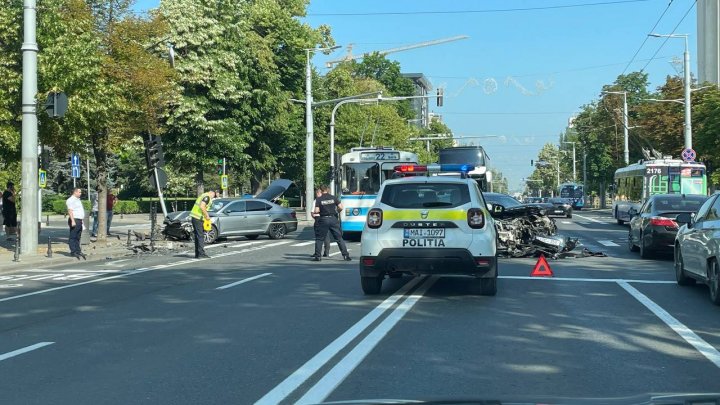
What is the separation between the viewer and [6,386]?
6516mm

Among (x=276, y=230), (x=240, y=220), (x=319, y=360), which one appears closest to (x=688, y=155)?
(x=276, y=230)

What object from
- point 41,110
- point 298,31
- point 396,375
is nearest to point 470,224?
point 396,375

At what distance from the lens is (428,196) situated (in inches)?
448

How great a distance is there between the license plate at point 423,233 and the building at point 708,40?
62.7 metres

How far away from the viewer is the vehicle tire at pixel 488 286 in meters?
11.4

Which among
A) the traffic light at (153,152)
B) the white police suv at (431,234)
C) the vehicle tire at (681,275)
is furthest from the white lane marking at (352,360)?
the traffic light at (153,152)

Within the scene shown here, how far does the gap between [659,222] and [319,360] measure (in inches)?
500

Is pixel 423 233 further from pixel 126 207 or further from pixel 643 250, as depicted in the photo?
pixel 126 207

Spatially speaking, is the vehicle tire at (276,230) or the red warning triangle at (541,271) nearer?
the red warning triangle at (541,271)

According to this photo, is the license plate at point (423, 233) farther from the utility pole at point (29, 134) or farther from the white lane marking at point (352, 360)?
the utility pole at point (29, 134)

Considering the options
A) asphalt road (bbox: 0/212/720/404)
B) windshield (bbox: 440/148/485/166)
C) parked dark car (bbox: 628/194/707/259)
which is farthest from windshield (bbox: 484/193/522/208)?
windshield (bbox: 440/148/485/166)

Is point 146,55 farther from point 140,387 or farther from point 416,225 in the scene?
point 140,387

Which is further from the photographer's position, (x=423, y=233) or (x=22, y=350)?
(x=423, y=233)

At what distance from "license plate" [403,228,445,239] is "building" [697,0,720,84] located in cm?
6270
